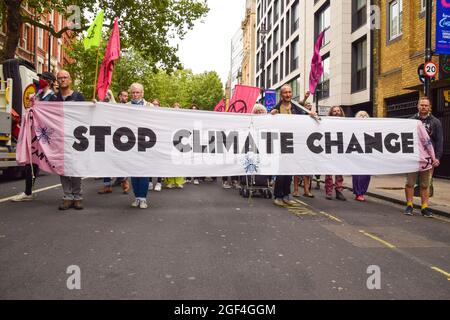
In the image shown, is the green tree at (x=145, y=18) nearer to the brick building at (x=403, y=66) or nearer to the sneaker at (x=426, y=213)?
the brick building at (x=403, y=66)

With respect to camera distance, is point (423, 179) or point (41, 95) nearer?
point (41, 95)

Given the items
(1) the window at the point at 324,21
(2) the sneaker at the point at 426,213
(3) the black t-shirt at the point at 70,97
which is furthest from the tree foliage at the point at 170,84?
(2) the sneaker at the point at 426,213

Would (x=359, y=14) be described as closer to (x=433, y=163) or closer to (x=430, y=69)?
(x=430, y=69)

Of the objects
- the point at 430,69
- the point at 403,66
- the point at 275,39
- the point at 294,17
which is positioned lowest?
the point at 430,69

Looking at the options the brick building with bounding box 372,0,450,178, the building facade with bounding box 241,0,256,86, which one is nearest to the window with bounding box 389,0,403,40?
the brick building with bounding box 372,0,450,178

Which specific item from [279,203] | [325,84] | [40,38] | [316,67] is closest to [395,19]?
[325,84]

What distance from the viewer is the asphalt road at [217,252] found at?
3432mm

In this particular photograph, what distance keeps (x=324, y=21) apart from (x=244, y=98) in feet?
58.5

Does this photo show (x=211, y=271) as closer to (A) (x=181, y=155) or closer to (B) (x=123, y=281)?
(B) (x=123, y=281)

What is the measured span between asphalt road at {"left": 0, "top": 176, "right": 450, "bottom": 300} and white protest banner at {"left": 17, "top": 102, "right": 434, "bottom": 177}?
0.80m

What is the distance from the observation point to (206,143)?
798 centimetres

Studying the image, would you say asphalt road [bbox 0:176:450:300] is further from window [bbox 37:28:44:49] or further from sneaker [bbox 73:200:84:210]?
window [bbox 37:28:44:49]

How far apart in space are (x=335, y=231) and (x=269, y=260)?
1.92 meters

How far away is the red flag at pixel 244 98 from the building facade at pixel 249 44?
4935 centimetres
